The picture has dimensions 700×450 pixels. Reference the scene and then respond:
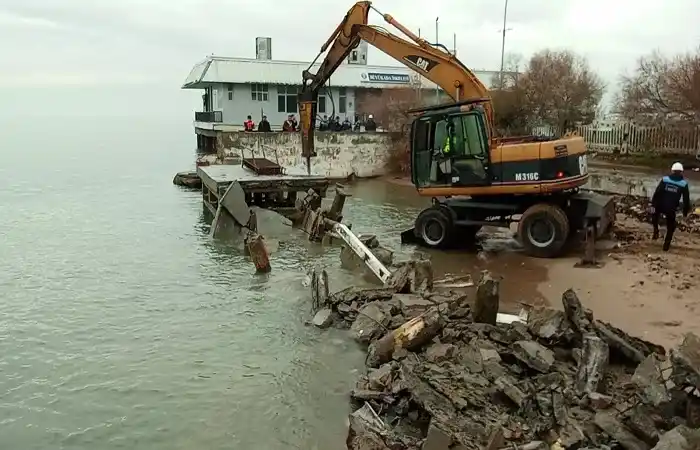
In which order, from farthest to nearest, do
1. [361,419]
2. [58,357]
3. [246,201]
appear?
[246,201], [58,357], [361,419]

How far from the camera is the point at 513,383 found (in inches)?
256

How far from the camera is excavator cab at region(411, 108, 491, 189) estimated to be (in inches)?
492

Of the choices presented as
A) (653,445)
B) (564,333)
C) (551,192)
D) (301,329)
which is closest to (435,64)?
(551,192)

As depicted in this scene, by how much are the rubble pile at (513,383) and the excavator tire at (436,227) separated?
4.55m

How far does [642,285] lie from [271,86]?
90.1 feet

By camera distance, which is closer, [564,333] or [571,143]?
[564,333]

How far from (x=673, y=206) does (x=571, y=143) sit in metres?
2.05

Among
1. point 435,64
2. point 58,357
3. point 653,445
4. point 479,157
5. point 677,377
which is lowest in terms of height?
point 58,357

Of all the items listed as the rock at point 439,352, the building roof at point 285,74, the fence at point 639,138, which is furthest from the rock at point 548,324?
the building roof at point 285,74

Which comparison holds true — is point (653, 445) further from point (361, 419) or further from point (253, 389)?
point (253, 389)

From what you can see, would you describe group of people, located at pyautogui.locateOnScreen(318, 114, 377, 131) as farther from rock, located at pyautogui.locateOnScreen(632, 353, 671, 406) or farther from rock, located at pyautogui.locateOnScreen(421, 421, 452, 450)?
rock, located at pyautogui.locateOnScreen(421, 421, 452, 450)

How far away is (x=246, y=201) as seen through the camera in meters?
17.4

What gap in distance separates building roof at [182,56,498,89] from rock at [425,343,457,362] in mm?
26394

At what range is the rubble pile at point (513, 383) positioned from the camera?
5430 millimetres
